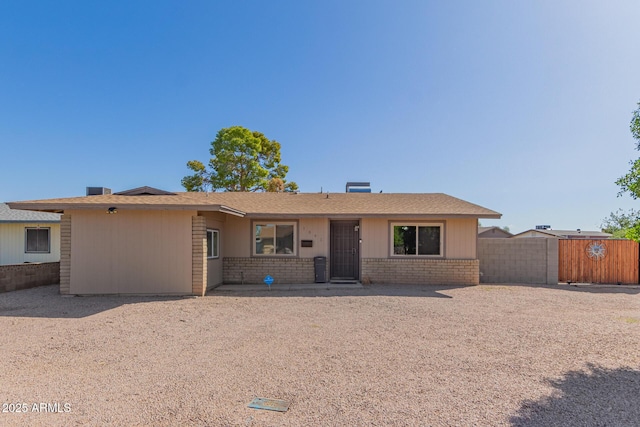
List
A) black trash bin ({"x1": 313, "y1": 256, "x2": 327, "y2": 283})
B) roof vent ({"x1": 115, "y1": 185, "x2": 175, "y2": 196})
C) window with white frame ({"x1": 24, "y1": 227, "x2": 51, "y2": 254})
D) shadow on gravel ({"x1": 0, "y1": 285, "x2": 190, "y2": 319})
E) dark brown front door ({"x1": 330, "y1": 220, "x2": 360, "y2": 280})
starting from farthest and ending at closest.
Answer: window with white frame ({"x1": 24, "y1": 227, "x2": 51, "y2": 254}) → dark brown front door ({"x1": 330, "y1": 220, "x2": 360, "y2": 280}) → black trash bin ({"x1": 313, "y1": 256, "x2": 327, "y2": 283}) → roof vent ({"x1": 115, "y1": 185, "x2": 175, "y2": 196}) → shadow on gravel ({"x1": 0, "y1": 285, "x2": 190, "y2": 319})

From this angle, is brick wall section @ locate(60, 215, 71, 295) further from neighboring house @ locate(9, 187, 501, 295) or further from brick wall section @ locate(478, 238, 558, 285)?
brick wall section @ locate(478, 238, 558, 285)

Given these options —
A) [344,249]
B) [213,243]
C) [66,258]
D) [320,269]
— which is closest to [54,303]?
[66,258]

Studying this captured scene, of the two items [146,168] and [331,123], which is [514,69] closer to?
[331,123]

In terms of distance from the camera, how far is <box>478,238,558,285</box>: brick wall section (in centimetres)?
1212

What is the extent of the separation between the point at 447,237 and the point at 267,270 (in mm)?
6374

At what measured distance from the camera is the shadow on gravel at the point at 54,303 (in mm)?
7133

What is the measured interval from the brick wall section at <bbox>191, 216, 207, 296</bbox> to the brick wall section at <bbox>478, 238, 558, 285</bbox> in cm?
989

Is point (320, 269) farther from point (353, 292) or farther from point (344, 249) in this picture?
point (353, 292)

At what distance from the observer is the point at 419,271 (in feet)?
37.4

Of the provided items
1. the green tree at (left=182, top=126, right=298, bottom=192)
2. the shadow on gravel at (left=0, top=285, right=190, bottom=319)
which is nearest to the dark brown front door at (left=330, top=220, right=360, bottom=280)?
the shadow on gravel at (left=0, top=285, right=190, bottom=319)

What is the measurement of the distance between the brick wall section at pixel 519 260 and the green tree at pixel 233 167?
1813 centimetres

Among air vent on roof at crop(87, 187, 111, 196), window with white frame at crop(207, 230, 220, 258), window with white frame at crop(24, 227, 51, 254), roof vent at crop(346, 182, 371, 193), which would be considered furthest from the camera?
roof vent at crop(346, 182, 371, 193)

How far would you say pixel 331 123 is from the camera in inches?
622

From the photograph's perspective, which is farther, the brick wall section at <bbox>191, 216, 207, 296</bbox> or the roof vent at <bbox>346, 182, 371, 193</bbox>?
the roof vent at <bbox>346, 182, 371, 193</bbox>
